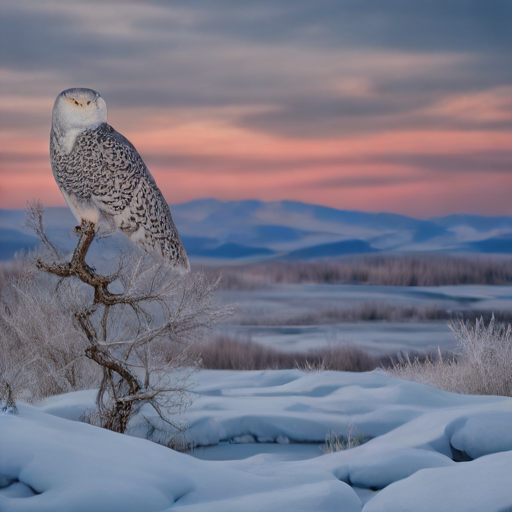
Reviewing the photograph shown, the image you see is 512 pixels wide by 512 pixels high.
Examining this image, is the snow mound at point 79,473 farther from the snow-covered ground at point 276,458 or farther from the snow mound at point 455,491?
the snow mound at point 455,491

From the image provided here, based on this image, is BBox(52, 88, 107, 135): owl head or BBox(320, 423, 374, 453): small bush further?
BBox(52, 88, 107, 135): owl head

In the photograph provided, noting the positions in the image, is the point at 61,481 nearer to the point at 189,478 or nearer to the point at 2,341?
the point at 189,478

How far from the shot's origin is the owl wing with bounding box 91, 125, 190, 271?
22.3ft

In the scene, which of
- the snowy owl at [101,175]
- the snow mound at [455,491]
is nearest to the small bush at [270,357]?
the snowy owl at [101,175]

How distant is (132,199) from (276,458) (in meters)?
3.43

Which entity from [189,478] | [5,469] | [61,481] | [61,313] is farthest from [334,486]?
[61,313]

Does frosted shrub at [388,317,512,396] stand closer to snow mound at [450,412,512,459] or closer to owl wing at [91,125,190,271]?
snow mound at [450,412,512,459]

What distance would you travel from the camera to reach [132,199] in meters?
7.06

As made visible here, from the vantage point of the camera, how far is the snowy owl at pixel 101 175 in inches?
255

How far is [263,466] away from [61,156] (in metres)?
Result: 4.04

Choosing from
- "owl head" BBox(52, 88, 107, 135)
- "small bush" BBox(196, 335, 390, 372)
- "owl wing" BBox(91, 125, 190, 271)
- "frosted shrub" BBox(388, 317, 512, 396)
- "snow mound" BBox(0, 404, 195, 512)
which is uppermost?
"owl head" BBox(52, 88, 107, 135)

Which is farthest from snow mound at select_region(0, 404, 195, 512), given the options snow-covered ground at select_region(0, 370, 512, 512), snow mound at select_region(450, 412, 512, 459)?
snow mound at select_region(450, 412, 512, 459)

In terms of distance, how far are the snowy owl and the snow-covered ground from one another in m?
2.10

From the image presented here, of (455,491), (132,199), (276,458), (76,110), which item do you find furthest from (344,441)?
(76,110)
